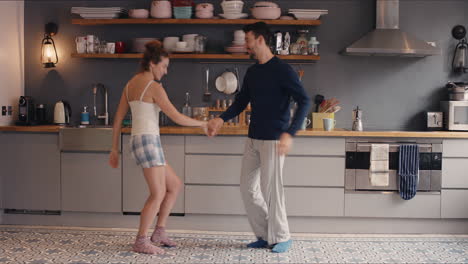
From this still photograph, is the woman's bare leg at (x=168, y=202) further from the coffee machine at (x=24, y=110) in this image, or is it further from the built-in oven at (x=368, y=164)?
the coffee machine at (x=24, y=110)

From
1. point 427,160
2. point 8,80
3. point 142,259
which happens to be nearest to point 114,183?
point 142,259

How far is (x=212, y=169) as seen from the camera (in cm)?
478

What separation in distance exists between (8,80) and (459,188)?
13.0ft

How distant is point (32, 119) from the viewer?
17.6 ft

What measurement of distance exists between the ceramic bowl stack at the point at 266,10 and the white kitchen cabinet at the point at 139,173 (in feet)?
4.25

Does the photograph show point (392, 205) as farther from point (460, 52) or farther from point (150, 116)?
point (150, 116)

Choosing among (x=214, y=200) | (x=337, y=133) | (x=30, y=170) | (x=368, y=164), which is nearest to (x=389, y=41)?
(x=337, y=133)

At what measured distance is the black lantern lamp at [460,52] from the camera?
17.5 ft

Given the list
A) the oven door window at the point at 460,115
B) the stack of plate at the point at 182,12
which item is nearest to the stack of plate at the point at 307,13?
the stack of plate at the point at 182,12

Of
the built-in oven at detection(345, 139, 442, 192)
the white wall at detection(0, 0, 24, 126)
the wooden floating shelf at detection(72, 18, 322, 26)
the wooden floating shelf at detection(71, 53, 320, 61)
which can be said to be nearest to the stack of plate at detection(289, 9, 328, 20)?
the wooden floating shelf at detection(72, 18, 322, 26)

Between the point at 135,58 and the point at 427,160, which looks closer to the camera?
the point at 427,160

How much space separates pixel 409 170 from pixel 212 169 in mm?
1573

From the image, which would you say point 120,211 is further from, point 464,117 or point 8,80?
point 464,117

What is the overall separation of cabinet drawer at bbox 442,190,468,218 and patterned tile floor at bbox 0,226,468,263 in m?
0.18
